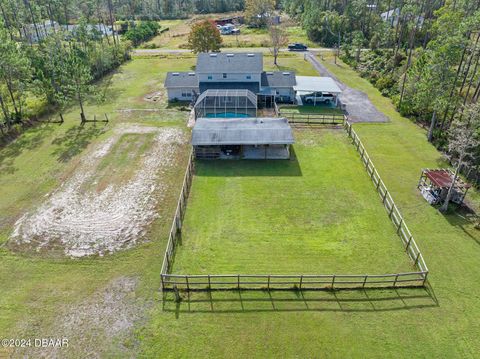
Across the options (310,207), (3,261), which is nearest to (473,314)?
(310,207)

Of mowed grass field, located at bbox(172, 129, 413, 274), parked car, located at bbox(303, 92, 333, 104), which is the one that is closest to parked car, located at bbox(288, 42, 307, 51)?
parked car, located at bbox(303, 92, 333, 104)

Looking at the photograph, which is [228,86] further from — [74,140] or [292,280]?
[292,280]

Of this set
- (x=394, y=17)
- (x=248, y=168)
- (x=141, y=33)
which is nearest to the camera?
(x=248, y=168)

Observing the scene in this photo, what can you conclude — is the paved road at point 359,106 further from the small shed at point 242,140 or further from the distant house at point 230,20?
the distant house at point 230,20

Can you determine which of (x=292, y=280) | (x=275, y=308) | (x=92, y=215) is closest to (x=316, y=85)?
(x=292, y=280)

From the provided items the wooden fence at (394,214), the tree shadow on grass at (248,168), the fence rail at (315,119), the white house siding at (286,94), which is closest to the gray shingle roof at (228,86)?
the white house siding at (286,94)

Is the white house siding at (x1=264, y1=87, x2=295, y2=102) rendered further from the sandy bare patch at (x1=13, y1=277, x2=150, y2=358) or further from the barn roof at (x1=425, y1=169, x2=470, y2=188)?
the sandy bare patch at (x1=13, y1=277, x2=150, y2=358)
